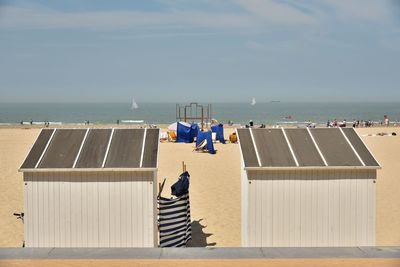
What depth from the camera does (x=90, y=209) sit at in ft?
25.2

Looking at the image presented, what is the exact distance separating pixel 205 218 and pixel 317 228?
13.9 ft

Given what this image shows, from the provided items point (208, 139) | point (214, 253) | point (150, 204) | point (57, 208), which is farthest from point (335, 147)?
point (208, 139)

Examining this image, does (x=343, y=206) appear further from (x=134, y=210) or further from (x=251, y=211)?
(x=134, y=210)

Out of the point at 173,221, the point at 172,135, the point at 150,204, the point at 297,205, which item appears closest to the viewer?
the point at 150,204

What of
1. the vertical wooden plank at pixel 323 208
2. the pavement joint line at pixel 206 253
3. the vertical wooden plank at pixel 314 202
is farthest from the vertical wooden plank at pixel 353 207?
the pavement joint line at pixel 206 253

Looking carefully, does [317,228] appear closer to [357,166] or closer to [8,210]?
[357,166]

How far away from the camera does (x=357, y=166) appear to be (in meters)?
7.69

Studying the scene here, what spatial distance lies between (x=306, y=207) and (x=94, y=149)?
359 cm

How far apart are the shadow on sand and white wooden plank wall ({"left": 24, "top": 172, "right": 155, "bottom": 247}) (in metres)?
2.07

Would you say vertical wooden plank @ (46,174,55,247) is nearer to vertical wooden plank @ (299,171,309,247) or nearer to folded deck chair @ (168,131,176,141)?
vertical wooden plank @ (299,171,309,247)

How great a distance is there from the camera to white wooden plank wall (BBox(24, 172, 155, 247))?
25.1 ft

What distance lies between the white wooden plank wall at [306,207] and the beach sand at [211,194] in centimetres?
202

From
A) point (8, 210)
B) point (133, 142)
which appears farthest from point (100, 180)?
point (8, 210)

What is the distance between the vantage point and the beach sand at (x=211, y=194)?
10.3 m
